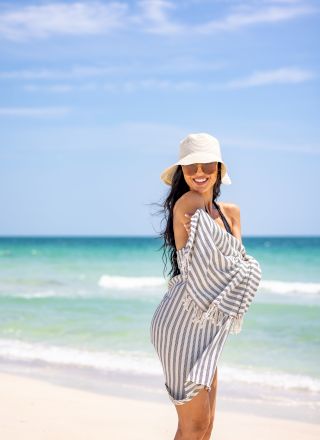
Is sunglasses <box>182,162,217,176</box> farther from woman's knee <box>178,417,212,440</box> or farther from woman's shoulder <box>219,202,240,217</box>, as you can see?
woman's knee <box>178,417,212,440</box>

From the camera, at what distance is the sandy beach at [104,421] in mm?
5352

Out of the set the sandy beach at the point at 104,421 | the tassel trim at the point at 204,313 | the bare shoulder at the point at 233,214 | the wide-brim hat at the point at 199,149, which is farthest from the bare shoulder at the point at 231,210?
the sandy beach at the point at 104,421

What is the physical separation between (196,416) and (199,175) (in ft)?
3.55

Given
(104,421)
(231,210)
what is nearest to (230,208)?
(231,210)

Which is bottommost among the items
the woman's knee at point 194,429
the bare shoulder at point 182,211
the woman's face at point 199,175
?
the woman's knee at point 194,429

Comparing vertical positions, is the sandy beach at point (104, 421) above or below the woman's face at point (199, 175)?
below

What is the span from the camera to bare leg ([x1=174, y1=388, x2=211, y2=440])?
3.14 m

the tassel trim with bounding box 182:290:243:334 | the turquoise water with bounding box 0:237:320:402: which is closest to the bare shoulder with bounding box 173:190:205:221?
the tassel trim with bounding box 182:290:243:334

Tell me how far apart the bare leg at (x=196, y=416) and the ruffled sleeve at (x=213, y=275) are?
0.34 metres

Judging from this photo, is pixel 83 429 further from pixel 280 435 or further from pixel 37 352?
pixel 37 352

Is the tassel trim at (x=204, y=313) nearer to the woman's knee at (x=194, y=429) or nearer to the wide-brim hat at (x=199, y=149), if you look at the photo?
the woman's knee at (x=194, y=429)

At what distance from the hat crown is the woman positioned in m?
0.06

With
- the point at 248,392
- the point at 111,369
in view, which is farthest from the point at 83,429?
the point at 111,369

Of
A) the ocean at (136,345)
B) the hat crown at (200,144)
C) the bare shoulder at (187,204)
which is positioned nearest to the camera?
the bare shoulder at (187,204)
